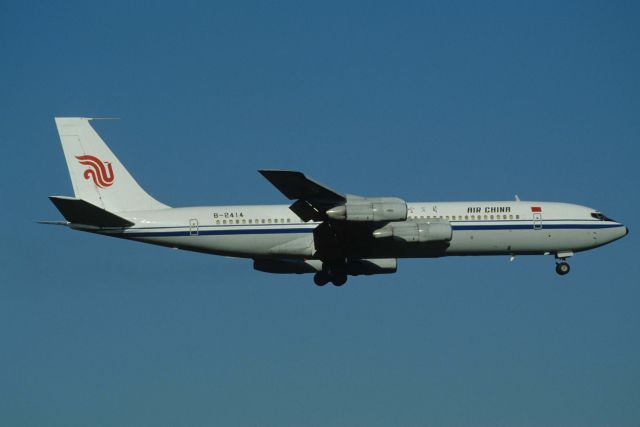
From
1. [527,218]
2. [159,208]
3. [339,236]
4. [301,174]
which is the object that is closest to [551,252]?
[527,218]

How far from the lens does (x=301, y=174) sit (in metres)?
47.0

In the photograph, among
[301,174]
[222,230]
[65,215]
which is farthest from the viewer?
[222,230]

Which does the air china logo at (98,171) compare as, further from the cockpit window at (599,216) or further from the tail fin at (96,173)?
the cockpit window at (599,216)

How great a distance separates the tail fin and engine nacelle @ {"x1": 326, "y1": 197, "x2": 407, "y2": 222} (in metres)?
11.7

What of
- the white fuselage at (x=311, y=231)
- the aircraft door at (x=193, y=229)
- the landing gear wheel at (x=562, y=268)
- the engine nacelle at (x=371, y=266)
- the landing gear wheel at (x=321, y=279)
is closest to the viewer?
the white fuselage at (x=311, y=231)

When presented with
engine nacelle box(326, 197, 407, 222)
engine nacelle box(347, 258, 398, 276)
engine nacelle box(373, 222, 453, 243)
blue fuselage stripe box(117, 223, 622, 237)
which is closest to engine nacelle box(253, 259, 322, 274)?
engine nacelle box(347, 258, 398, 276)

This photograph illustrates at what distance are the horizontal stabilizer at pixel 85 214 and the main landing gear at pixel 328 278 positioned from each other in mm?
10677

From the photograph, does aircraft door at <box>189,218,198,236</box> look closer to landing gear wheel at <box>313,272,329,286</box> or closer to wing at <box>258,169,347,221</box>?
wing at <box>258,169,347,221</box>

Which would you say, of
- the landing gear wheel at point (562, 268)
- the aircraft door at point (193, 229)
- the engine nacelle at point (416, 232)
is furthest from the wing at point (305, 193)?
the landing gear wheel at point (562, 268)

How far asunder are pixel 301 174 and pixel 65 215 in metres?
12.7

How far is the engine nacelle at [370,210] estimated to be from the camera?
4903 cm

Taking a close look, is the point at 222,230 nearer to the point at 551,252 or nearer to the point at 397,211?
the point at 397,211

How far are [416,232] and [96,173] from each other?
60.6 ft

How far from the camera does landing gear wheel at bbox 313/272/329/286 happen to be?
181 feet
